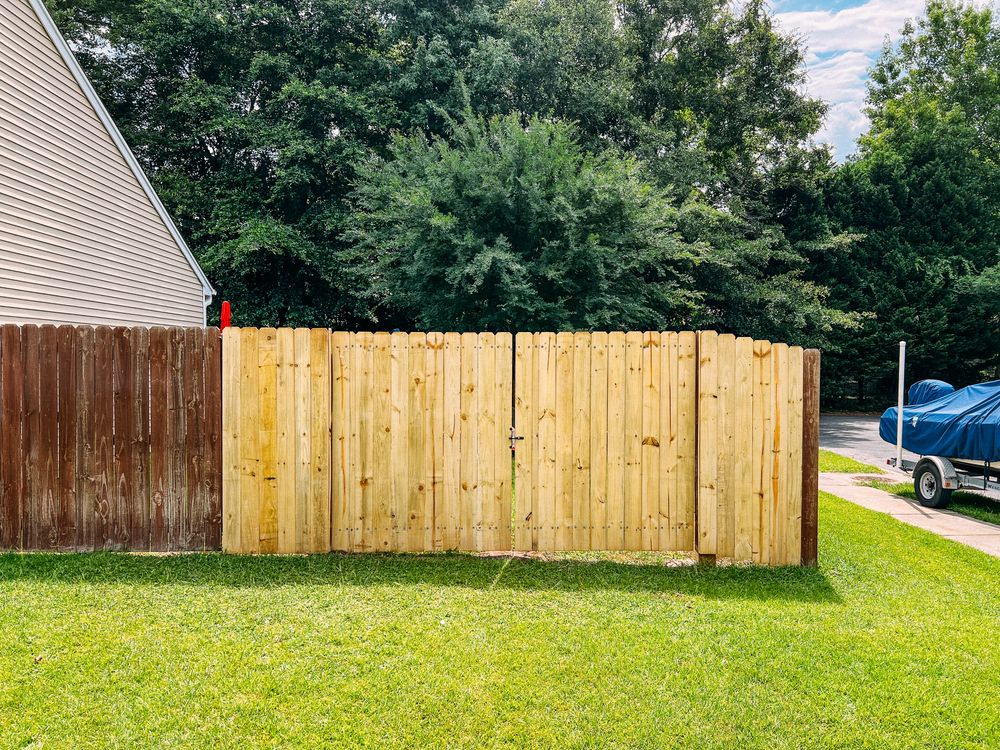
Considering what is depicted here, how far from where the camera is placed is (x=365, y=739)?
2.55 meters

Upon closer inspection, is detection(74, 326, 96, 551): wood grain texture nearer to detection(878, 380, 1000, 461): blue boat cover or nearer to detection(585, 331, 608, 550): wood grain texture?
detection(585, 331, 608, 550): wood grain texture

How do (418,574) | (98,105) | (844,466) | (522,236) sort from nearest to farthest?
(418,574), (98,105), (844,466), (522,236)

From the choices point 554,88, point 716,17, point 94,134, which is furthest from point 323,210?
point 716,17

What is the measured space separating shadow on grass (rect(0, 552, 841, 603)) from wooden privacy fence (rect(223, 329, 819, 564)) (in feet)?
0.49

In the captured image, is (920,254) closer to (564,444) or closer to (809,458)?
(809,458)

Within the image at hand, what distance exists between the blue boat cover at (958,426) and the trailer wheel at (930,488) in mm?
209

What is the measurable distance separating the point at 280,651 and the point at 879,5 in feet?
119

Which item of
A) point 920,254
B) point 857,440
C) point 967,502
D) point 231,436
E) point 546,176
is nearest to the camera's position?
point 231,436

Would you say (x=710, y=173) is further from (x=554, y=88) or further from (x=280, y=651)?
(x=280, y=651)

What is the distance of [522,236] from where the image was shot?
1283 centimetres

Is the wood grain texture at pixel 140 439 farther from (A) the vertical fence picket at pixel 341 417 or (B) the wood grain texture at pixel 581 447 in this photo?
(B) the wood grain texture at pixel 581 447

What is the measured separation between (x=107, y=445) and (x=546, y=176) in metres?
9.56

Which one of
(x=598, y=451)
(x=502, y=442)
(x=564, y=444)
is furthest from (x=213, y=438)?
(x=598, y=451)

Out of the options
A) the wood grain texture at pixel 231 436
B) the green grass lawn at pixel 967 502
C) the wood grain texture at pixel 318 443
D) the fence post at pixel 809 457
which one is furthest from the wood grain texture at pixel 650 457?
the green grass lawn at pixel 967 502
